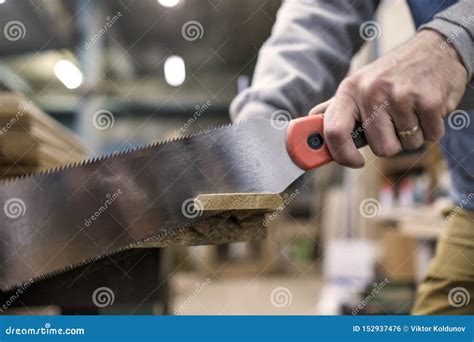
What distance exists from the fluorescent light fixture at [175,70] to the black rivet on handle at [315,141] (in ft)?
1.25

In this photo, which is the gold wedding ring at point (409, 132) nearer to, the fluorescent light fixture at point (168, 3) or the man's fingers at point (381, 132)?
the man's fingers at point (381, 132)

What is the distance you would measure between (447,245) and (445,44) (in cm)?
43

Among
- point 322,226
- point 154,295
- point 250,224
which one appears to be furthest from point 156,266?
point 322,226

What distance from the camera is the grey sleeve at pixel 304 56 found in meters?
0.80

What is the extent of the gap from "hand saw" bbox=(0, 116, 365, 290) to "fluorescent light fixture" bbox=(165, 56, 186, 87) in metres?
0.33

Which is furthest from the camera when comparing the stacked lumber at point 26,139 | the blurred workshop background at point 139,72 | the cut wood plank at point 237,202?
the blurred workshop background at point 139,72

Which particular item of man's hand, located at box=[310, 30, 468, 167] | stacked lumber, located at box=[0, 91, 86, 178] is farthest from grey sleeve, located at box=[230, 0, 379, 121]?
stacked lumber, located at box=[0, 91, 86, 178]

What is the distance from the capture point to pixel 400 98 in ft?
2.05

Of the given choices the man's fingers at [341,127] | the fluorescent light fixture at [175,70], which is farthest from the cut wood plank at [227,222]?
the fluorescent light fixture at [175,70]

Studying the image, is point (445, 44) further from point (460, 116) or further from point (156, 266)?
point (156, 266)

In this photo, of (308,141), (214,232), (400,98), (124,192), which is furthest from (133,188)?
(400,98)

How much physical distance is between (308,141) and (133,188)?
24 centimetres

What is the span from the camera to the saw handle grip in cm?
65

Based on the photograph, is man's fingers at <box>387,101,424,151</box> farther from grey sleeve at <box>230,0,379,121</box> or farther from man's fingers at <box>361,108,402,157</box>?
grey sleeve at <box>230,0,379,121</box>
